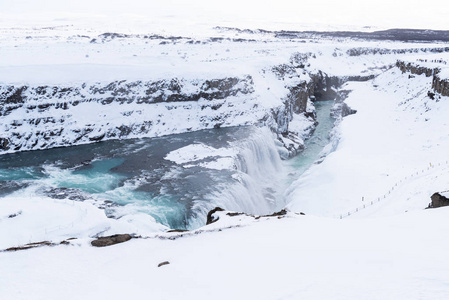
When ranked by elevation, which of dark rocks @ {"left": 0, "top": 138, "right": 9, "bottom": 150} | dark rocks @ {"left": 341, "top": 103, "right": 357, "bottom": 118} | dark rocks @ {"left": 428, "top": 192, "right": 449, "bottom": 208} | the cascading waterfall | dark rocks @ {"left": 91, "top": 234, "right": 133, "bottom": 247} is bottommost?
the cascading waterfall

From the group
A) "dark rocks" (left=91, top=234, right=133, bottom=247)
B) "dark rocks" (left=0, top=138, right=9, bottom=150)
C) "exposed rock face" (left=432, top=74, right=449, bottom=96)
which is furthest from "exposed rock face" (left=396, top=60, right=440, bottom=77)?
"dark rocks" (left=0, top=138, right=9, bottom=150)

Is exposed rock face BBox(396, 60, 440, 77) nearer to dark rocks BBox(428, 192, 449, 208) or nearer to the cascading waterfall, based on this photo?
the cascading waterfall

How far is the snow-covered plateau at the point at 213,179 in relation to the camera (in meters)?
10.1

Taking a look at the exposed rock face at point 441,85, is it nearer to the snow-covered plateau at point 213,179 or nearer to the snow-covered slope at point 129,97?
the snow-covered plateau at point 213,179

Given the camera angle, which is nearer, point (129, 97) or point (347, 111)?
point (129, 97)

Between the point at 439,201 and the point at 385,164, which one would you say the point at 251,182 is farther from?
the point at 439,201

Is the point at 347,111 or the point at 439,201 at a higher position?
the point at 347,111

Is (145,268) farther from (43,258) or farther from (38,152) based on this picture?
(38,152)

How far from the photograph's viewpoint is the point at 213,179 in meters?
29.8

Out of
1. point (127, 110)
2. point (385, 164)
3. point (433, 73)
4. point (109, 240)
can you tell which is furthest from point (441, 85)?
point (109, 240)

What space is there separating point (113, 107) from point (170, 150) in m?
10.8

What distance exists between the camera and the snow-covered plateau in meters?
10.1

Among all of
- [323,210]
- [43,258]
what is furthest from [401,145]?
[43,258]

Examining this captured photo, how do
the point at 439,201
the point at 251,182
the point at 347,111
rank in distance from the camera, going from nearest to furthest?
1. the point at 439,201
2. the point at 251,182
3. the point at 347,111
